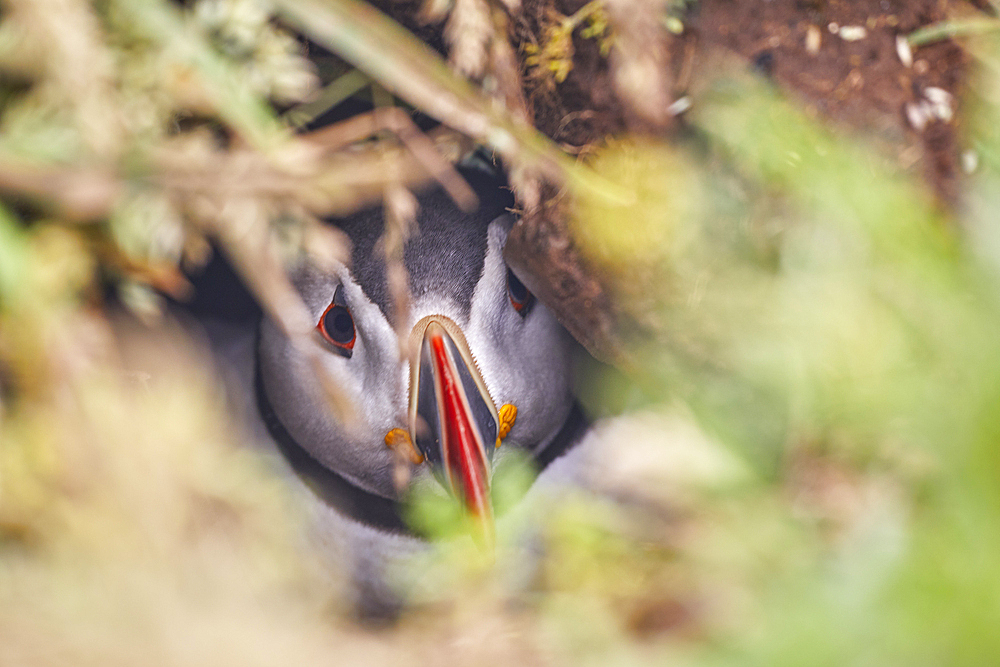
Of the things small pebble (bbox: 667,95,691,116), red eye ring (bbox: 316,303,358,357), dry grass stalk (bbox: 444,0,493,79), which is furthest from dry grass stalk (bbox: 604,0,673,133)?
red eye ring (bbox: 316,303,358,357)

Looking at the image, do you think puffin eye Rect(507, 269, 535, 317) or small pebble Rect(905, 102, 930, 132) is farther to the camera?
puffin eye Rect(507, 269, 535, 317)

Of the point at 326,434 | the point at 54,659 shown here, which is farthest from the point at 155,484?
the point at 326,434

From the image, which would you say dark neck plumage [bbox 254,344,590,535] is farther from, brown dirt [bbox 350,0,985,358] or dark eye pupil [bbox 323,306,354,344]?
brown dirt [bbox 350,0,985,358]

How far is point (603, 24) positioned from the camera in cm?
136

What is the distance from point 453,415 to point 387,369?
0.31m

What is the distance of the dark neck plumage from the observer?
203 centimetres

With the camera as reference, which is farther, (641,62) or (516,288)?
(516,288)

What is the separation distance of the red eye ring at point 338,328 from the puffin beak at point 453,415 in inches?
11.1

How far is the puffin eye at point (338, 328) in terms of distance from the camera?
1785mm

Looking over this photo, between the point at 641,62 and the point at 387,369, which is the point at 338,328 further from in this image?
the point at 641,62

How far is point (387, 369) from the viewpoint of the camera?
5.49 ft

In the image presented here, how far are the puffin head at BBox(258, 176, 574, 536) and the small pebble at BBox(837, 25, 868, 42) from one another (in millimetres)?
852

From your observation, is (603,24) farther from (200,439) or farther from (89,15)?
(200,439)

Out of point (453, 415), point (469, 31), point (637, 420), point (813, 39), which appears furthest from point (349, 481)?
point (813, 39)
